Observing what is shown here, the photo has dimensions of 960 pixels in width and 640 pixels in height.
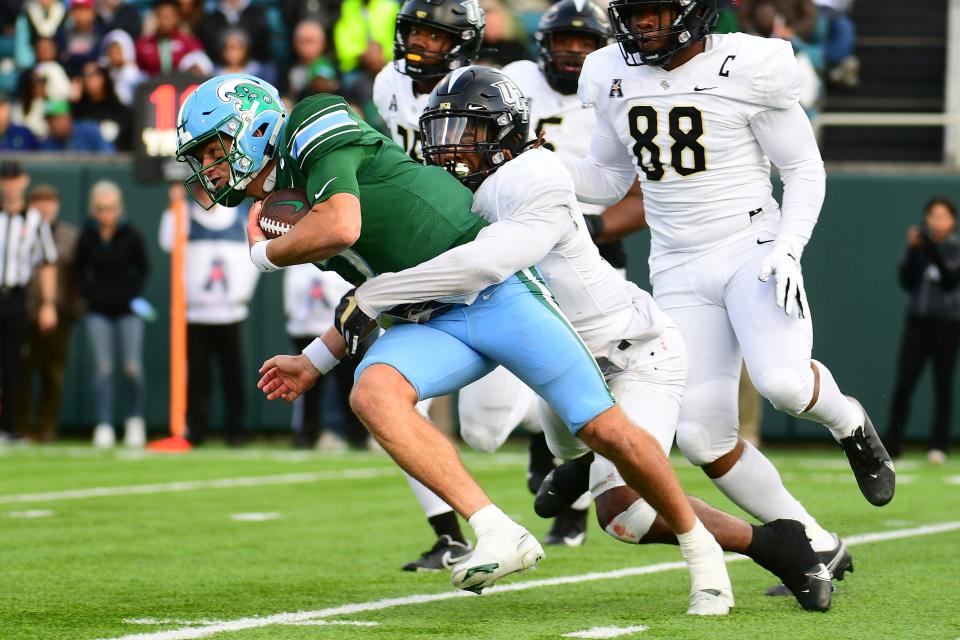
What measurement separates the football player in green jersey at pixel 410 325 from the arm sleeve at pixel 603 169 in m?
0.86

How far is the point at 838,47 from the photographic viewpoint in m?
13.6

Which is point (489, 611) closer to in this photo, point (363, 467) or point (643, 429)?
point (643, 429)

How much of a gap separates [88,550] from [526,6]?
943cm

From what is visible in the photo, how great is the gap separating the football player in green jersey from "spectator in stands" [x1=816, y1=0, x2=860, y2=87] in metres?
9.66

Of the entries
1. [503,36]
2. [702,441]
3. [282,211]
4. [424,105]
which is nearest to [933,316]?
[503,36]

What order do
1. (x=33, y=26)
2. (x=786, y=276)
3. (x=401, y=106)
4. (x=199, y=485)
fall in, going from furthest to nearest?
1. (x=33, y=26)
2. (x=199, y=485)
3. (x=401, y=106)
4. (x=786, y=276)

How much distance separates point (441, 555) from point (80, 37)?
31.1ft

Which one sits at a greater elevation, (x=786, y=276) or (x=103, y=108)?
(x=103, y=108)

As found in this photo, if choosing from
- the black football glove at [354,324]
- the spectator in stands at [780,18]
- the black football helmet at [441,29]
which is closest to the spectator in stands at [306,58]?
the spectator in stands at [780,18]

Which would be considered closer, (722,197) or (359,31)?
(722,197)

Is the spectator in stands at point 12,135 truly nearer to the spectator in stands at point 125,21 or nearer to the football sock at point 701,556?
the spectator in stands at point 125,21

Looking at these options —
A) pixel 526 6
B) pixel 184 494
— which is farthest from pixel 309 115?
pixel 526 6

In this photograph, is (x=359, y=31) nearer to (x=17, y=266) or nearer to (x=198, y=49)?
(x=198, y=49)

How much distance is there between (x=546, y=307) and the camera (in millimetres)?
4430
